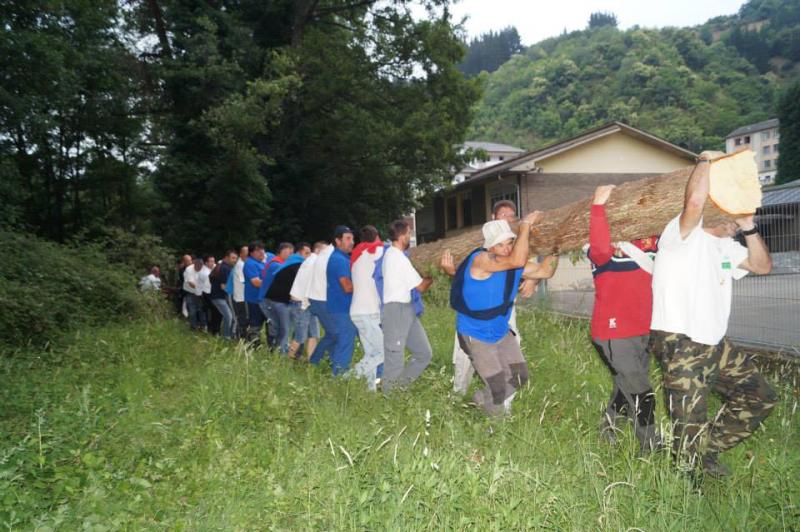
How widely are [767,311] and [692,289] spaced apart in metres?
3.77

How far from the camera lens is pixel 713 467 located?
388 centimetres

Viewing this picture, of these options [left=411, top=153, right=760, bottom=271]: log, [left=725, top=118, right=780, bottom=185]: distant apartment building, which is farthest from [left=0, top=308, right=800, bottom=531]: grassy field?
[left=725, top=118, right=780, bottom=185]: distant apartment building

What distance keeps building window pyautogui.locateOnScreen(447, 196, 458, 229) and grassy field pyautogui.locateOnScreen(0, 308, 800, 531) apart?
85.0 feet

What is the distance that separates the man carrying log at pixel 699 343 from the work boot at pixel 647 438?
207 millimetres

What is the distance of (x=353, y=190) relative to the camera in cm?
2170

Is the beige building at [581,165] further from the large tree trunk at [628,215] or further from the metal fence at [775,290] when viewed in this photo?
the large tree trunk at [628,215]

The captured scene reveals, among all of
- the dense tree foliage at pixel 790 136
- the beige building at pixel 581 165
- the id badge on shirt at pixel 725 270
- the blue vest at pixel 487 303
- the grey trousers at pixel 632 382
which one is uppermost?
the dense tree foliage at pixel 790 136

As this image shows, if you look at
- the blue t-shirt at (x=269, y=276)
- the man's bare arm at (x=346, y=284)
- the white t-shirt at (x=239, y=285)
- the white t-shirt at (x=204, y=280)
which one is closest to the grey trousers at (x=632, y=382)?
the man's bare arm at (x=346, y=284)

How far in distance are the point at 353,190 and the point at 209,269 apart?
9.31 metres

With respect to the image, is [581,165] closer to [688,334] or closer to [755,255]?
[755,255]

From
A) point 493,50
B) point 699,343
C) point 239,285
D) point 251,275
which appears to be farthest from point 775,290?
point 493,50

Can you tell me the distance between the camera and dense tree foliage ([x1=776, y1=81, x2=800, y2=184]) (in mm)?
47519

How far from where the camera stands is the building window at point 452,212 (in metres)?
31.9

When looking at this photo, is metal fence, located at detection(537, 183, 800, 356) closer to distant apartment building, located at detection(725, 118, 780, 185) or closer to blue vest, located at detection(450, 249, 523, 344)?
blue vest, located at detection(450, 249, 523, 344)
